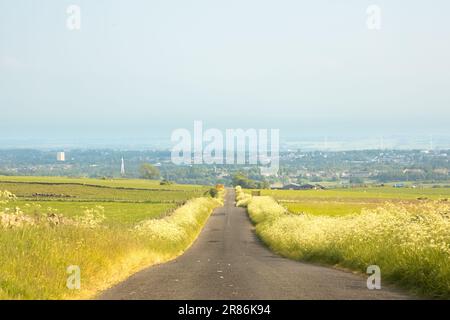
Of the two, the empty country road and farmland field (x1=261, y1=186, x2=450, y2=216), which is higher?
the empty country road

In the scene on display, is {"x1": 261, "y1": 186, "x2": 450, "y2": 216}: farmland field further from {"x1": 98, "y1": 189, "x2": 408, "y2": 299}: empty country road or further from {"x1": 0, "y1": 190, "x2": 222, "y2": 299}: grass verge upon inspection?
{"x1": 98, "y1": 189, "x2": 408, "y2": 299}: empty country road

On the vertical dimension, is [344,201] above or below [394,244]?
below

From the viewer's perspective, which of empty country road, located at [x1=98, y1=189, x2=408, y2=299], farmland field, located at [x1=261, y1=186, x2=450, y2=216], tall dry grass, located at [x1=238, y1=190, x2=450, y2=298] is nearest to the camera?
empty country road, located at [x1=98, y1=189, x2=408, y2=299]

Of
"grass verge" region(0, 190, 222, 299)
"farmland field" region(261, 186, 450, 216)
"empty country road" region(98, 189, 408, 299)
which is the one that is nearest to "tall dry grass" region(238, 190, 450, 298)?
"empty country road" region(98, 189, 408, 299)

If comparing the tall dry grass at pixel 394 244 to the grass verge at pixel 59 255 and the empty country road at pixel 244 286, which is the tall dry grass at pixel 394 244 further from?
the grass verge at pixel 59 255

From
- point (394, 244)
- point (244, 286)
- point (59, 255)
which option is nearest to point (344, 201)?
point (394, 244)

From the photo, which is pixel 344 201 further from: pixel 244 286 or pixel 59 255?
pixel 59 255

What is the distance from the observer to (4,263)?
11070mm

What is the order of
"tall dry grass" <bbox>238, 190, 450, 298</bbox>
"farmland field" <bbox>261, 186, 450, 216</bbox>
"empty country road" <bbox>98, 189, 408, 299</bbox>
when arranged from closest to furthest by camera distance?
"empty country road" <bbox>98, 189, 408, 299</bbox>
"tall dry grass" <bbox>238, 190, 450, 298</bbox>
"farmland field" <bbox>261, 186, 450, 216</bbox>

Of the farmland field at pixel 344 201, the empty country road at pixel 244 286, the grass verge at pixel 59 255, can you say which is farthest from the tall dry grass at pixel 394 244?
the farmland field at pixel 344 201
